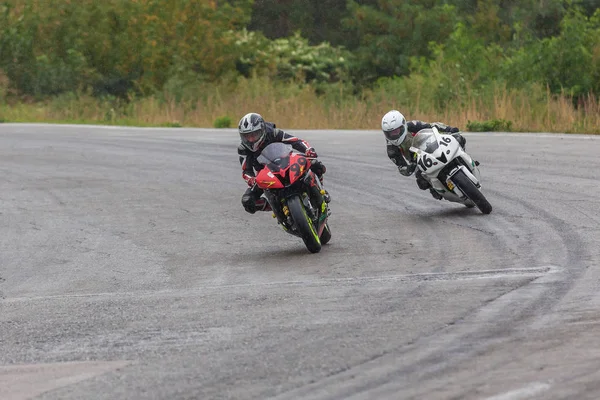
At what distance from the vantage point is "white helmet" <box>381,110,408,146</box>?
1371 cm

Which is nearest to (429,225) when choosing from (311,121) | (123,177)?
(123,177)

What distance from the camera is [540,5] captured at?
4541cm

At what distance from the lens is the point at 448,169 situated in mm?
13578

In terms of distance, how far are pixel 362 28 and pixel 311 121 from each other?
20.7 meters

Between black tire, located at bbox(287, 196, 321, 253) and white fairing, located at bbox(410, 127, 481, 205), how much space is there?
8.72 ft

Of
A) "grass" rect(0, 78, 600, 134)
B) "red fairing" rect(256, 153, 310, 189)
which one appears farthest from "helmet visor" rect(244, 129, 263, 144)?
"grass" rect(0, 78, 600, 134)

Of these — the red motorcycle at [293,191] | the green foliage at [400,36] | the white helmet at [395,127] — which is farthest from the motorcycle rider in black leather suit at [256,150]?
the green foliage at [400,36]

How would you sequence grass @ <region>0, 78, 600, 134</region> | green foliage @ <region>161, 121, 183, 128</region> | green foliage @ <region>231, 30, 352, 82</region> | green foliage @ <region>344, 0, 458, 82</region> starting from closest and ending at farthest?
grass @ <region>0, 78, 600, 134</region> < green foliage @ <region>161, 121, 183, 128</region> < green foliage @ <region>231, 30, 352, 82</region> < green foliage @ <region>344, 0, 458, 82</region>

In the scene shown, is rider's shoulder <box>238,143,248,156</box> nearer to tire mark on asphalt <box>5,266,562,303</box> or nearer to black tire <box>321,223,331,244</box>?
black tire <box>321,223,331,244</box>

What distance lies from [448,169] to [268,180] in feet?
9.76

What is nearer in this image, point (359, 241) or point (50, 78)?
point (359, 241)

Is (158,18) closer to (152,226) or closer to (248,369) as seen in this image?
(152,226)

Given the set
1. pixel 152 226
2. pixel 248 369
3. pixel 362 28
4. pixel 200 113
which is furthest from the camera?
pixel 362 28

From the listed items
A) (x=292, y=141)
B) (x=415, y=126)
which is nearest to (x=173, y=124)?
(x=415, y=126)
